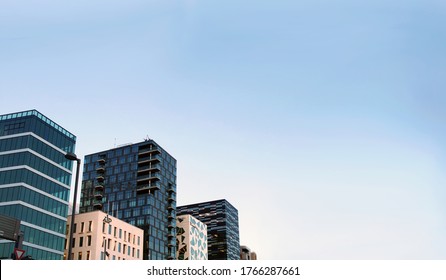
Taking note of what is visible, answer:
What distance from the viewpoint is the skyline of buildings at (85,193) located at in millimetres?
76438

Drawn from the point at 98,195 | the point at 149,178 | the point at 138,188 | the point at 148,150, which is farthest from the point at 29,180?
the point at 148,150

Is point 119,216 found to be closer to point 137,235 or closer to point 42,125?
point 137,235

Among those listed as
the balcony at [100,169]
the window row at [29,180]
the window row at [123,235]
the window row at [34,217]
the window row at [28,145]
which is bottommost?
the window row at [34,217]

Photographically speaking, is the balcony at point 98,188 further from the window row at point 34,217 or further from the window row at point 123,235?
the window row at point 34,217

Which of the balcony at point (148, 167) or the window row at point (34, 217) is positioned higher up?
the balcony at point (148, 167)

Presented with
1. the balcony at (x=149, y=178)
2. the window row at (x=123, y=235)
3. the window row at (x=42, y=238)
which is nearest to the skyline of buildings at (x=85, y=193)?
the window row at (x=42, y=238)

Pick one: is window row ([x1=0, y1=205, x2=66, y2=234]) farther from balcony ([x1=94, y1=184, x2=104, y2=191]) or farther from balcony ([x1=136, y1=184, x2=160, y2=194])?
balcony ([x1=94, y1=184, x2=104, y2=191])

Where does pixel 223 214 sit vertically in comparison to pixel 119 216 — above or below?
above

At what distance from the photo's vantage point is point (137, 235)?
10575 cm

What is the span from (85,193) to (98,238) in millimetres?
47479
